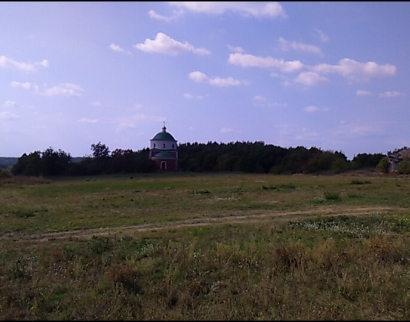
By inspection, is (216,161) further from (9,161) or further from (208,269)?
(208,269)

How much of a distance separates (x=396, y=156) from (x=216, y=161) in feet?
122

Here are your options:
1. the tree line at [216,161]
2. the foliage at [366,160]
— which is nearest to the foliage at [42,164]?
the tree line at [216,161]

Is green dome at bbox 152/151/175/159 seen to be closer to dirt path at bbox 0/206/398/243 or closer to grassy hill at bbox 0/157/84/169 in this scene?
grassy hill at bbox 0/157/84/169

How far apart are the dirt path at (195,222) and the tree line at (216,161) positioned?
42532mm

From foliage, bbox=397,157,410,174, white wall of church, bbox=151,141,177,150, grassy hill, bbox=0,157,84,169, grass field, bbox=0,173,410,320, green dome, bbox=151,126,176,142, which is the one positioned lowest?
grass field, bbox=0,173,410,320

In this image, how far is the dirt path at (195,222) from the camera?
39.3 feet

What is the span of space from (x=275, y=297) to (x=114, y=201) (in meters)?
17.2

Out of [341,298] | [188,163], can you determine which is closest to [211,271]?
[341,298]

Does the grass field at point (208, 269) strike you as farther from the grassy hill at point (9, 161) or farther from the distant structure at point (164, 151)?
the grassy hill at point (9, 161)

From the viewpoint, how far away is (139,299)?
6.70 meters

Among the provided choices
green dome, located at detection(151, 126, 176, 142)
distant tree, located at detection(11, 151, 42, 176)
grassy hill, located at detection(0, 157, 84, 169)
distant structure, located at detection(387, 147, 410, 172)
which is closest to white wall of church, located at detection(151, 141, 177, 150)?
green dome, located at detection(151, 126, 176, 142)

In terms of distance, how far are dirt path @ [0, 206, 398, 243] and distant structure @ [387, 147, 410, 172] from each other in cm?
3408

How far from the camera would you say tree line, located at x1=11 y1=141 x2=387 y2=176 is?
63531 millimetres

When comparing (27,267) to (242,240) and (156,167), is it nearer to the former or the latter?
(242,240)
